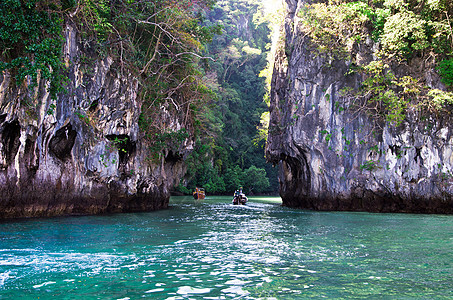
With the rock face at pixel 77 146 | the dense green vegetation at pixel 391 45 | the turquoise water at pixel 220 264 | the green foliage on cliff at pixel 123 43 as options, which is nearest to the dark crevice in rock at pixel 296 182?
the dense green vegetation at pixel 391 45

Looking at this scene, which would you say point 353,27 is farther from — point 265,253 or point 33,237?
point 33,237

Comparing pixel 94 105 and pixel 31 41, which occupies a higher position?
pixel 31 41

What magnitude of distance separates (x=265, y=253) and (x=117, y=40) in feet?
44.7

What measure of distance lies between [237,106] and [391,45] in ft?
141

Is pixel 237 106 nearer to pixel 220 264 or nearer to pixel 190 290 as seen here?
pixel 220 264

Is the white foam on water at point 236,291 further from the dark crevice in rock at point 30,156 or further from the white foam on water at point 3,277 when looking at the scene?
the dark crevice in rock at point 30,156

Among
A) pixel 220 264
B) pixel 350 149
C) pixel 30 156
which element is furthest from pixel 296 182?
pixel 220 264

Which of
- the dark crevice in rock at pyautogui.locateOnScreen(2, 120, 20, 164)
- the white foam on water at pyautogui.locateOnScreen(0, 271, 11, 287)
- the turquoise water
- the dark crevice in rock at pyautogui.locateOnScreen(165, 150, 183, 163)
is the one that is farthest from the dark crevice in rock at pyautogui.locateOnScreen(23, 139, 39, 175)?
the dark crevice in rock at pyautogui.locateOnScreen(165, 150, 183, 163)

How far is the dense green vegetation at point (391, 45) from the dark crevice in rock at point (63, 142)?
15.1 m

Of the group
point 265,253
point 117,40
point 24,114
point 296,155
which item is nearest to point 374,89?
point 296,155

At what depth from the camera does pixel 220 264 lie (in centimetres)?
689

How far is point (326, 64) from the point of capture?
2288cm

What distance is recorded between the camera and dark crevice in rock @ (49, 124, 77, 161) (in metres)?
15.0

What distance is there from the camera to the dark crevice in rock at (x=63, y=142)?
15.0m
